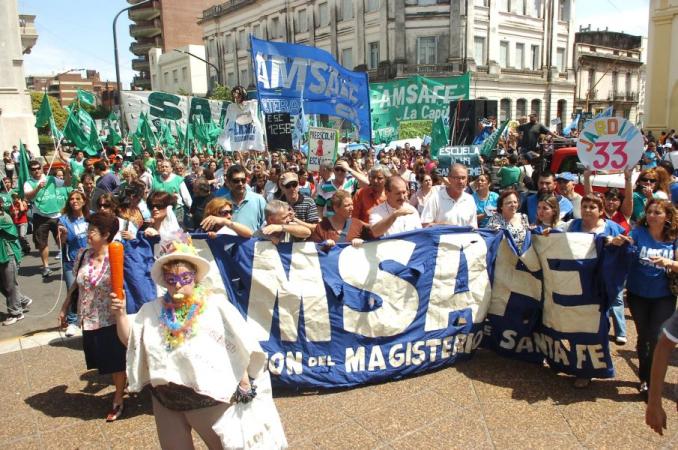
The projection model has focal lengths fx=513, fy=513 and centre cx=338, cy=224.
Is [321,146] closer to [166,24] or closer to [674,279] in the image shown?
[674,279]

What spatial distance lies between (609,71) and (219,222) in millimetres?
55578

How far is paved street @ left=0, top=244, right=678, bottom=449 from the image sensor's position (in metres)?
3.55

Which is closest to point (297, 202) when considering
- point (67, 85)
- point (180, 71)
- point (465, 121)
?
point (465, 121)

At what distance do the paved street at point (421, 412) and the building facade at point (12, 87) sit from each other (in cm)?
2036

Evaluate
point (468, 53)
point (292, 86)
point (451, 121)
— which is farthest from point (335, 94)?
point (468, 53)

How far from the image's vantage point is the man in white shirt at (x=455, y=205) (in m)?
5.34

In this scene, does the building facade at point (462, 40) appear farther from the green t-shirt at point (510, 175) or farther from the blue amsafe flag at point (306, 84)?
the green t-shirt at point (510, 175)

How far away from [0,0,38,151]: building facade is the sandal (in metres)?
20.9

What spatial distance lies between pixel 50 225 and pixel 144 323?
682 centimetres

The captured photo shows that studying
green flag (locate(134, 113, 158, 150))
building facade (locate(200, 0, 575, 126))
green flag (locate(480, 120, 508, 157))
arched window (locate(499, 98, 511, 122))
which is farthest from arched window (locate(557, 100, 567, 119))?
green flag (locate(134, 113, 158, 150))

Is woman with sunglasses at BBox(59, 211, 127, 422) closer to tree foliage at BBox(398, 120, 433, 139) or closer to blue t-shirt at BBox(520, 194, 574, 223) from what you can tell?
blue t-shirt at BBox(520, 194, 574, 223)

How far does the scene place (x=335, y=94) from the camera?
10164mm

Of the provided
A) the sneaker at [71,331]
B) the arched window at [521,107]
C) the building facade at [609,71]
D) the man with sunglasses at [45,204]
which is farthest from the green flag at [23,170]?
the building facade at [609,71]

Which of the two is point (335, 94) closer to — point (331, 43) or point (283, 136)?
point (283, 136)
